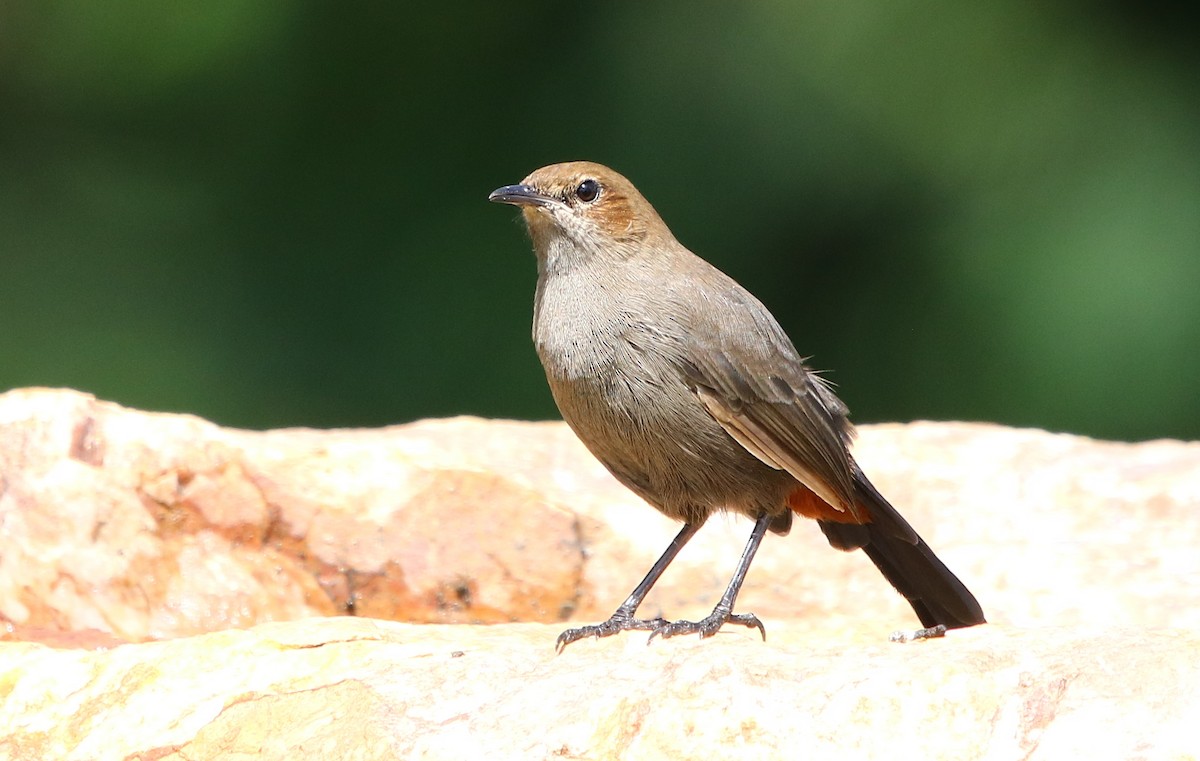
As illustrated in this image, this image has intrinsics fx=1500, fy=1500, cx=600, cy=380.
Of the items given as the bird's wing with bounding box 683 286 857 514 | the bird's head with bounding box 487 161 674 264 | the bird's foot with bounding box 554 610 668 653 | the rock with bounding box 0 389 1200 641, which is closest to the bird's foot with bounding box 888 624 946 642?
the bird's foot with bounding box 554 610 668 653

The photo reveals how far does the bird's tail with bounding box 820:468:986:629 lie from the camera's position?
401 cm

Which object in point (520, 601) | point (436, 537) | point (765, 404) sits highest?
point (765, 404)

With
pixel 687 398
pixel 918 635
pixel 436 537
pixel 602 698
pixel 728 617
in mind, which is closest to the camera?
pixel 602 698

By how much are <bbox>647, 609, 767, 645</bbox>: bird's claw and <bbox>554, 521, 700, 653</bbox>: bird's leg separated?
2cm

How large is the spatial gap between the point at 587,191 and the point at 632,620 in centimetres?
129

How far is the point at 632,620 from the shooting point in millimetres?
3592

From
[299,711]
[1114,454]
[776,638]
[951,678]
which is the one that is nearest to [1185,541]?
[1114,454]

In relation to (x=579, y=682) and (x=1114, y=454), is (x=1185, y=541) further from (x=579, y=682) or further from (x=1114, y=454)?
(x=579, y=682)

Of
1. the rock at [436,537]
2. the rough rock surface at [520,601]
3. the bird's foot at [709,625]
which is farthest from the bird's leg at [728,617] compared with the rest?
the rock at [436,537]

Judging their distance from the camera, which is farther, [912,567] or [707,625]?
[912,567]

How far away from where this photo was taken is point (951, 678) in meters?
2.65

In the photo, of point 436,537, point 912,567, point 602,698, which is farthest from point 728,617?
point 436,537

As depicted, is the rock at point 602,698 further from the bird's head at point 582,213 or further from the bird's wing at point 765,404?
the bird's head at point 582,213

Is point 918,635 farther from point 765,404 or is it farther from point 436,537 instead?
point 436,537
